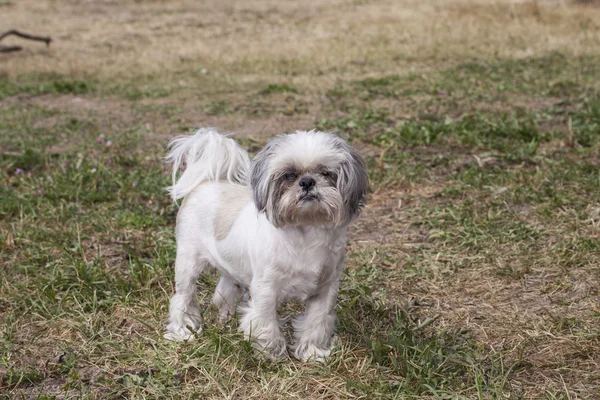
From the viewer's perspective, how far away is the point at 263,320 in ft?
12.3

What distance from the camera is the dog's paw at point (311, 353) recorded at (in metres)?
3.81

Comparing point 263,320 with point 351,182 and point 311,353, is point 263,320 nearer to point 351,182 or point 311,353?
point 311,353

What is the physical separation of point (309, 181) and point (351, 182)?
0.66 ft

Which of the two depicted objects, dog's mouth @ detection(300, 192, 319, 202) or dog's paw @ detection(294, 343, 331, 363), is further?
dog's paw @ detection(294, 343, 331, 363)

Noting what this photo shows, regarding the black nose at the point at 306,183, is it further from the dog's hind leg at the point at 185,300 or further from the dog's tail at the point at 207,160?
the dog's hind leg at the point at 185,300

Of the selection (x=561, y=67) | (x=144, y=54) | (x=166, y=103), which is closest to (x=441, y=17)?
(x=561, y=67)

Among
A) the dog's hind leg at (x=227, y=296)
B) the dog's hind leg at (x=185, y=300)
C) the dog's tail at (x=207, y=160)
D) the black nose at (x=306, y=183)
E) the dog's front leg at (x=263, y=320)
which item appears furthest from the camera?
the dog's hind leg at (x=227, y=296)

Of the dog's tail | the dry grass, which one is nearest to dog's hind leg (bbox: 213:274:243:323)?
the dog's tail

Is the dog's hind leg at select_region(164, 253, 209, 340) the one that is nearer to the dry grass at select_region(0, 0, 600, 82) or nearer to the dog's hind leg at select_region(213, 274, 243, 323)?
the dog's hind leg at select_region(213, 274, 243, 323)

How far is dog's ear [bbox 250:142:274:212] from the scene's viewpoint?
349 cm

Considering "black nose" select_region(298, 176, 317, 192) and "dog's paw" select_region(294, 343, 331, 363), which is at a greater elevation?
"black nose" select_region(298, 176, 317, 192)

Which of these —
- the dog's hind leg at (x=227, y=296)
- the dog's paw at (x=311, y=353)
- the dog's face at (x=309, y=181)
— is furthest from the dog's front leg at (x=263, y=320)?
the dog's hind leg at (x=227, y=296)

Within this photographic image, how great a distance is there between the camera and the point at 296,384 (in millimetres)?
3635

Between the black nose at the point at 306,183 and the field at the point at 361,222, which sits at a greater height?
the black nose at the point at 306,183
